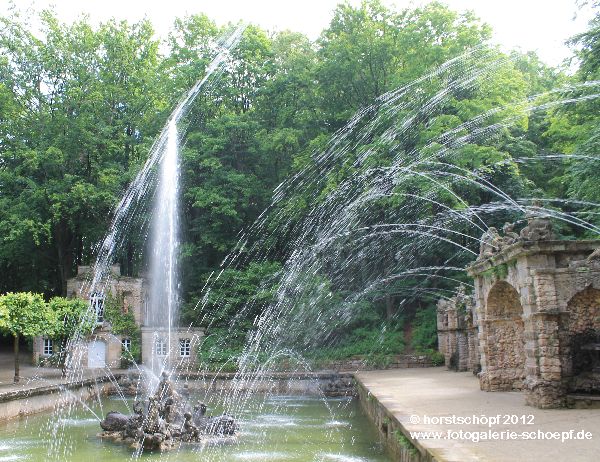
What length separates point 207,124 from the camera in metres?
37.5

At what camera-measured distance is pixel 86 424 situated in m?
17.9

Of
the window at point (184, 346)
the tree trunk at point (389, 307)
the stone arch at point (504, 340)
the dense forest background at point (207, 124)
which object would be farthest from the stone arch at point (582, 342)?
the window at point (184, 346)

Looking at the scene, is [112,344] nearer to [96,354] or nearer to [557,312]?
[96,354]

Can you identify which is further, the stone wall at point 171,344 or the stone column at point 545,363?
the stone wall at point 171,344

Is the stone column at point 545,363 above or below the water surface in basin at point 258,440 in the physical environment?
above

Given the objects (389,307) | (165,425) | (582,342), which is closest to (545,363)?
(582,342)

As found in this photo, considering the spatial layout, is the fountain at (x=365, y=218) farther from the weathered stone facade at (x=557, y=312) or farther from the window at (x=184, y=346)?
the weathered stone facade at (x=557, y=312)

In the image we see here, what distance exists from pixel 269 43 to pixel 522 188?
66.0ft

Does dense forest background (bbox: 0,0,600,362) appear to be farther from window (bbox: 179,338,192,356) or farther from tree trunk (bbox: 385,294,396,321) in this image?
window (bbox: 179,338,192,356)

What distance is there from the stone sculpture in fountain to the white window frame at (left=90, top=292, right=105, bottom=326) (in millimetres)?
20772

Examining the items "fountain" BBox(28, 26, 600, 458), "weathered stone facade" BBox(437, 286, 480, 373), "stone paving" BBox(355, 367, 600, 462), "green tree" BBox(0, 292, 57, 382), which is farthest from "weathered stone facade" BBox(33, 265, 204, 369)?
"stone paving" BBox(355, 367, 600, 462)

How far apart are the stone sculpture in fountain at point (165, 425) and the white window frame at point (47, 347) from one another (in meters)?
21.4

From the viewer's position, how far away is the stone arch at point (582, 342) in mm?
12891

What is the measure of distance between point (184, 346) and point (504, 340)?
829 inches
